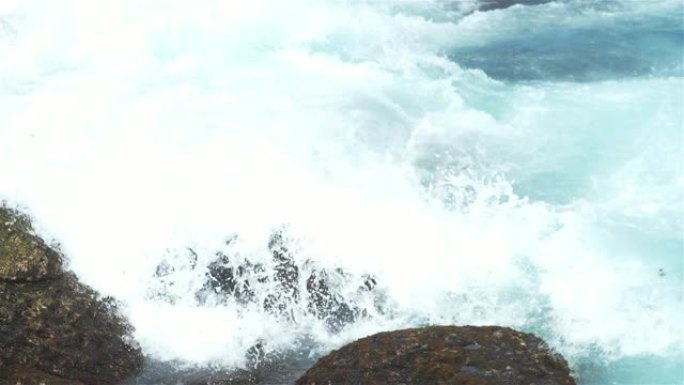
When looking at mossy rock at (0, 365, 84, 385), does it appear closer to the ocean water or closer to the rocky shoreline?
the rocky shoreline

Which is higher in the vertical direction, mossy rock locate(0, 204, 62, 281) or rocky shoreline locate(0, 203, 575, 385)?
mossy rock locate(0, 204, 62, 281)

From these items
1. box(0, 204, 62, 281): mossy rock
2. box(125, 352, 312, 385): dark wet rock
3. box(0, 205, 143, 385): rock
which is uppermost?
box(0, 204, 62, 281): mossy rock

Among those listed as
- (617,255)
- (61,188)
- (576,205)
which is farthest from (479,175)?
(61,188)

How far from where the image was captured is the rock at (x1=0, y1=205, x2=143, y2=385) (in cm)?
856

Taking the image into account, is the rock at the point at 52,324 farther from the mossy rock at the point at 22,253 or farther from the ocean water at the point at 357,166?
the ocean water at the point at 357,166

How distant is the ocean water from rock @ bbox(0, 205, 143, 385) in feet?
1.45

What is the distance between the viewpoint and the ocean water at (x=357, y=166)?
10.5 metres

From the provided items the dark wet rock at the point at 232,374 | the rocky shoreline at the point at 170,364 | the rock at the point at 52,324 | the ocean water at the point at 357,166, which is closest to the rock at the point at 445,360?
the rocky shoreline at the point at 170,364

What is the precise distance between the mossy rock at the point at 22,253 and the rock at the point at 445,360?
387 centimetres

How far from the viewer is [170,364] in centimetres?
939

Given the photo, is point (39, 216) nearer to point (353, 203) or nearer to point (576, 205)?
point (353, 203)

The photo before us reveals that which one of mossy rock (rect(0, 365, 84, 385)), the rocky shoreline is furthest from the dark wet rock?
mossy rock (rect(0, 365, 84, 385))

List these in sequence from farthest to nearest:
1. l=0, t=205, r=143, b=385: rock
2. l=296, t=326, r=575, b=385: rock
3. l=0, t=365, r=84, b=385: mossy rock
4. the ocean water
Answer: the ocean water < l=0, t=205, r=143, b=385: rock < l=0, t=365, r=84, b=385: mossy rock < l=296, t=326, r=575, b=385: rock

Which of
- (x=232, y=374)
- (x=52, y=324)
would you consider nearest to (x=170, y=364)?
(x=232, y=374)
